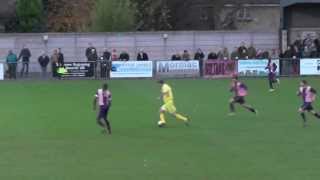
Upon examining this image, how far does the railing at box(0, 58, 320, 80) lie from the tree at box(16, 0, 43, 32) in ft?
41.6

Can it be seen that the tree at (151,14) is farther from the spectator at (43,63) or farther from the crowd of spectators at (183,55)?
the spectator at (43,63)

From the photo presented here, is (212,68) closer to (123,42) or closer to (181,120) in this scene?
(123,42)

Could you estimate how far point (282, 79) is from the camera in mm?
45688

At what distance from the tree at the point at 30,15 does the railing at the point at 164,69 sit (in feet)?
41.6

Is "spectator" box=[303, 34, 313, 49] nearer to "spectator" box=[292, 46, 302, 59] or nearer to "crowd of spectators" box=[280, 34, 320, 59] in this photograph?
"crowd of spectators" box=[280, 34, 320, 59]

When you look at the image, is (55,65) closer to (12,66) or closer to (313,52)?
(12,66)

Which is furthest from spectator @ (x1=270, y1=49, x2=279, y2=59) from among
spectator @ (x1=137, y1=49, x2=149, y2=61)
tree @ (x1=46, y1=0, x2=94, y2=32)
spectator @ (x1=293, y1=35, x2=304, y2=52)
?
tree @ (x1=46, y1=0, x2=94, y2=32)

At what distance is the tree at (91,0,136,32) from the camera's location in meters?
56.9

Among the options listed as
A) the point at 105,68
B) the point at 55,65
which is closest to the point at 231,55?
the point at 105,68

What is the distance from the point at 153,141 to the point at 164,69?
86.4 feet

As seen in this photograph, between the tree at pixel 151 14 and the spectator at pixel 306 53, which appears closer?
the spectator at pixel 306 53

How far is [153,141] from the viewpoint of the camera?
2144cm

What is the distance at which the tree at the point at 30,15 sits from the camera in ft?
197

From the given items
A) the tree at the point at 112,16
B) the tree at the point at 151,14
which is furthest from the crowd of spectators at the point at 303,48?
the tree at the point at 151,14
